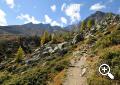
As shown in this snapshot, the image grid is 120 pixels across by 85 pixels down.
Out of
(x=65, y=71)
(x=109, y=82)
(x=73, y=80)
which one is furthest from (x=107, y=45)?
(x=109, y=82)

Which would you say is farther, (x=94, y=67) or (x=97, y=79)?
(x=94, y=67)

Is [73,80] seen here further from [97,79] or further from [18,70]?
[18,70]

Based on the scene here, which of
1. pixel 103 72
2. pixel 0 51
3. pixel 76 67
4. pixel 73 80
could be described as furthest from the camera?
pixel 0 51

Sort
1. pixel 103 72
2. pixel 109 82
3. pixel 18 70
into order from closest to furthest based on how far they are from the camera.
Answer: pixel 109 82 < pixel 103 72 < pixel 18 70

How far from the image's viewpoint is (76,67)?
144 feet

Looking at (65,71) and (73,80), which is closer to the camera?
(73,80)

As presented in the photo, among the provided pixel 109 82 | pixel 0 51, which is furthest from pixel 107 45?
pixel 0 51

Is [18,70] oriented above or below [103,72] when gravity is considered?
below

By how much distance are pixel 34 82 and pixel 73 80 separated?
269 inches

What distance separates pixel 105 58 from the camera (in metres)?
39.6

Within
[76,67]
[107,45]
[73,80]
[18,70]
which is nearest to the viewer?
[73,80]

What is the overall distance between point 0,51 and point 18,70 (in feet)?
241

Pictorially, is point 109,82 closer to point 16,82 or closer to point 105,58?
point 105,58

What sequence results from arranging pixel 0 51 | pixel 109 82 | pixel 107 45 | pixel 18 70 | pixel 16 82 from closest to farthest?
1. pixel 109 82
2. pixel 16 82
3. pixel 107 45
4. pixel 18 70
5. pixel 0 51
